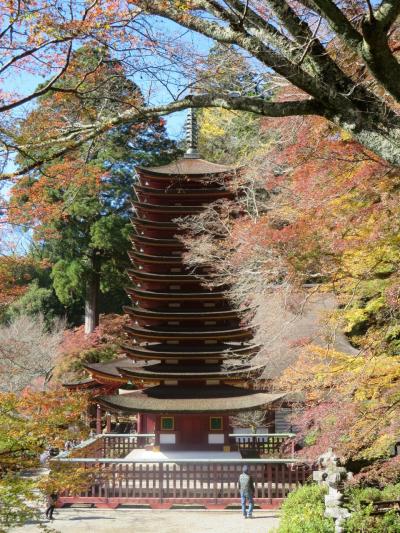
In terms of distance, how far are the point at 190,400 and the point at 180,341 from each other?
1.71 m

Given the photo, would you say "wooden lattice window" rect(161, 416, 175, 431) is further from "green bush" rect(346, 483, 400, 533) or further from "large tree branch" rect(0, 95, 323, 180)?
"large tree branch" rect(0, 95, 323, 180)

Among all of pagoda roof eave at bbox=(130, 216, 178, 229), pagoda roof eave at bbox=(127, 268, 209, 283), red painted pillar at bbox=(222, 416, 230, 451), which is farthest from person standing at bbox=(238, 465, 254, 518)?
pagoda roof eave at bbox=(130, 216, 178, 229)

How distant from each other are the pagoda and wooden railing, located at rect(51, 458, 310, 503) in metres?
1.25

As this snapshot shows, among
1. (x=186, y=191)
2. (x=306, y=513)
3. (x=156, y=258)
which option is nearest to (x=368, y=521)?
(x=306, y=513)

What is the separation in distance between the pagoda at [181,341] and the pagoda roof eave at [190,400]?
0.02 m

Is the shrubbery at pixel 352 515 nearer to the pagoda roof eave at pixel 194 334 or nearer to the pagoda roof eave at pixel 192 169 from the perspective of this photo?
the pagoda roof eave at pixel 194 334

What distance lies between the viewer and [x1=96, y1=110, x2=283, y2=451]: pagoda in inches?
549

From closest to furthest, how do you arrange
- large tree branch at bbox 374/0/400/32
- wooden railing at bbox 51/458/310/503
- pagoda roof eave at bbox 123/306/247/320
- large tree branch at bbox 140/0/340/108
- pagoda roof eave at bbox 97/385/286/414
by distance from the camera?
large tree branch at bbox 374/0/400/32 → large tree branch at bbox 140/0/340/108 → wooden railing at bbox 51/458/310/503 → pagoda roof eave at bbox 97/385/286/414 → pagoda roof eave at bbox 123/306/247/320

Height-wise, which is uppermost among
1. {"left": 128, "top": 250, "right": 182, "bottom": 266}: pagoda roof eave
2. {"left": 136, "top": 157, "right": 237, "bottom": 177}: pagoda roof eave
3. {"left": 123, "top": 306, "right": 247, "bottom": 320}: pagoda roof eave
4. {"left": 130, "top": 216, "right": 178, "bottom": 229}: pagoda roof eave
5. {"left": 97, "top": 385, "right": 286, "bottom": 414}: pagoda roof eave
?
{"left": 136, "top": 157, "right": 237, "bottom": 177}: pagoda roof eave

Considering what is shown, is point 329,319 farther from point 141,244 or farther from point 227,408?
point 141,244

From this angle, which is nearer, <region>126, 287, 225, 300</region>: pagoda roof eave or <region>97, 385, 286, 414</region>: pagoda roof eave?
<region>97, 385, 286, 414</region>: pagoda roof eave

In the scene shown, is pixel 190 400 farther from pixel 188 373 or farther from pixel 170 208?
pixel 170 208

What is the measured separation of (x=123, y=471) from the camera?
12.8 metres

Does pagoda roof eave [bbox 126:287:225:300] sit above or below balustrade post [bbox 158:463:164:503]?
above
